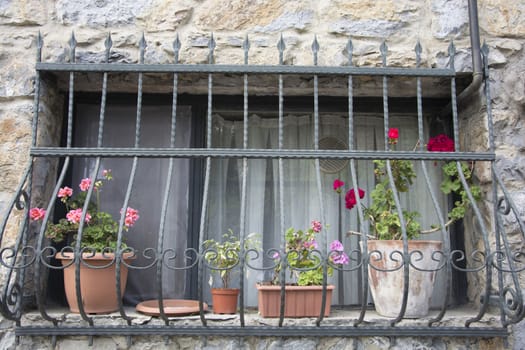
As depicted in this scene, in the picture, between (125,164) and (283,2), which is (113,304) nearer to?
(125,164)

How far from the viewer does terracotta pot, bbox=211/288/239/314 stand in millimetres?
2439

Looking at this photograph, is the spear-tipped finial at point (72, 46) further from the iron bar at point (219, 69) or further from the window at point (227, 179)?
the window at point (227, 179)

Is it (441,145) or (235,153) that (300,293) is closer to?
(235,153)

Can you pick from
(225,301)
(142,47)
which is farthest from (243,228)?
(142,47)

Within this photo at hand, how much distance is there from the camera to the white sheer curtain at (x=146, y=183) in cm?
272

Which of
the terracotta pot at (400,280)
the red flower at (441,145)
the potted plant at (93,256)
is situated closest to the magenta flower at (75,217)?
the potted plant at (93,256)

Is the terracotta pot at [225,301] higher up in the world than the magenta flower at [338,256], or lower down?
lower down

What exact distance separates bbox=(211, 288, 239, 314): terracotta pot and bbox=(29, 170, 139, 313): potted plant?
16.4 inches

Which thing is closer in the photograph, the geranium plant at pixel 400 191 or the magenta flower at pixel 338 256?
the magenta flower at pixel 338 256

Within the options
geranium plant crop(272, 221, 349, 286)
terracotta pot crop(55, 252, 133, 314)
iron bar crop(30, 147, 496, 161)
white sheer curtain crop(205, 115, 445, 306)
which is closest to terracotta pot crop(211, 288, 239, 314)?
geranium plant crop(272, 221, 349, 286)

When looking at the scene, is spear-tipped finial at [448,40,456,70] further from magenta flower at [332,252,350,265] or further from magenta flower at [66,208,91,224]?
magenta flower at [66,208,91,224]

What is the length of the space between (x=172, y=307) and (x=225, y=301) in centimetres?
24

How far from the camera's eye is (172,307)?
2.47 metres

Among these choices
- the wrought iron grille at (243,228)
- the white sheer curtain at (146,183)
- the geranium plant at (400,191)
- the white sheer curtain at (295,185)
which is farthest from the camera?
the white sheer curtain at (295,185)
